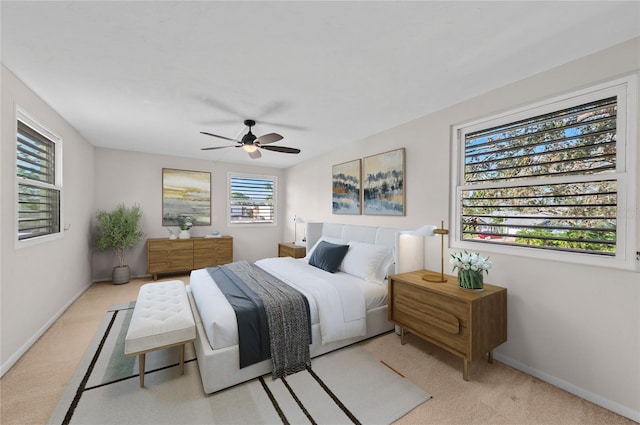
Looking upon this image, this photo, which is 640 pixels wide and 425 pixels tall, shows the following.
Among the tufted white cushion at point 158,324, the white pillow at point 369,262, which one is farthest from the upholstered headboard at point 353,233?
the tufted white cushion at point 158,324

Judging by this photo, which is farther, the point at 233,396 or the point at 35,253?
the point at 35,253

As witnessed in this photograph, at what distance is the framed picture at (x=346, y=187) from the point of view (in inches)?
164

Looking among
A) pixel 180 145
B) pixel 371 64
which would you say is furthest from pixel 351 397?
pixel 180 145

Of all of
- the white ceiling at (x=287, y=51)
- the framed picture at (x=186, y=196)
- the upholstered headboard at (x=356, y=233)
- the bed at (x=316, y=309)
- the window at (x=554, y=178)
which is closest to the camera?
the white ceiling at (x=287, y=51)

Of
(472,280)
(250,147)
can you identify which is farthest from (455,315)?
(250,147)

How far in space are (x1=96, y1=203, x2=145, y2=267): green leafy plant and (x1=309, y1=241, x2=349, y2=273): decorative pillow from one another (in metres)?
3.46

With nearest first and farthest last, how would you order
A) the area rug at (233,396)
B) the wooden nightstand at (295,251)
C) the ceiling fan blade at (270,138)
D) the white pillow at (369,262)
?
the area rug at (233,396) < the ceiling fan blade at (270,138) < the white pillow at (369,262) < the wooden nightstand at (295,251)

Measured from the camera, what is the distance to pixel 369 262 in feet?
10.2

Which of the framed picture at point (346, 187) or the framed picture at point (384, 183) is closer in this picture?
the framed picture at point (384, 183)

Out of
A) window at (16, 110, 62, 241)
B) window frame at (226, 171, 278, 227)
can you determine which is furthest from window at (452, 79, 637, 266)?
window frame at (226, 171, 278, 227)

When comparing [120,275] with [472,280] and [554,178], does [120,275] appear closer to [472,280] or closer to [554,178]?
[472,280]

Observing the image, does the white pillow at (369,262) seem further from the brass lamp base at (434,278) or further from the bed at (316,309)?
the brass lamp base at (434,278)

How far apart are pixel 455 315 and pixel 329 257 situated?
64.8 inches

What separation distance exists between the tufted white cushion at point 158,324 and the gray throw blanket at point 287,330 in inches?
24.9
